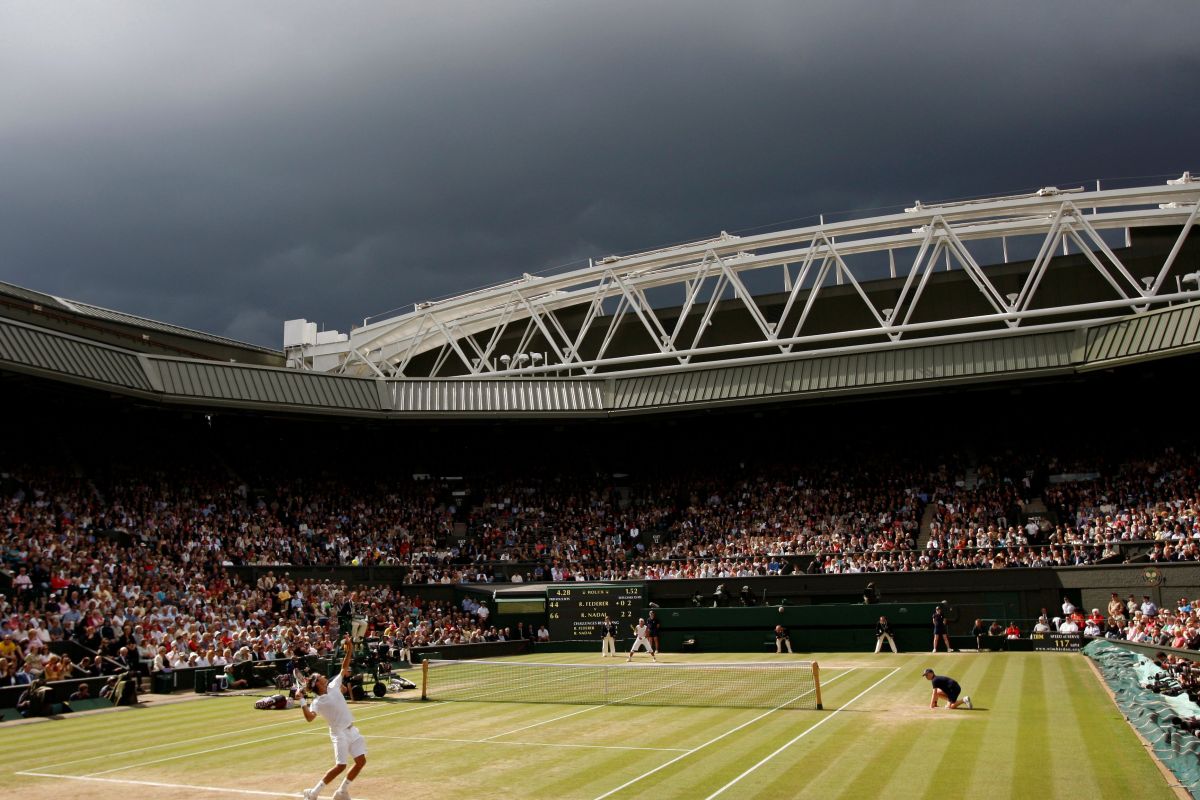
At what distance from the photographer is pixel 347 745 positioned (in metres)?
13.1

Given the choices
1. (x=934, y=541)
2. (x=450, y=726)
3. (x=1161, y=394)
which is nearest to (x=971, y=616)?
(x=934, y=541)

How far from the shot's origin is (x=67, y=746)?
62.3 feet

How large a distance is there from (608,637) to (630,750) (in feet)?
64.2

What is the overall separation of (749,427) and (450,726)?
109 feet

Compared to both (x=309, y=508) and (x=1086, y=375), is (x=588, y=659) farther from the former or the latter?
(x=1086, y=375)

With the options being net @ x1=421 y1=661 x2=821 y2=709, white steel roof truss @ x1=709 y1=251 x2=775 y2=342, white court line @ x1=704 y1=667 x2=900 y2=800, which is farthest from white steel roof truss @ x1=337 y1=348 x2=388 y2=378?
white court line @ x1=704 y1=667 x2=900 y2=800

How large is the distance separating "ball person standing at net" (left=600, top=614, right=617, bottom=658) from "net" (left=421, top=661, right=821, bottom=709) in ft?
12.7

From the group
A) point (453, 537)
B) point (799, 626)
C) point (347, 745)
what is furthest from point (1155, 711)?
point (453, 537)

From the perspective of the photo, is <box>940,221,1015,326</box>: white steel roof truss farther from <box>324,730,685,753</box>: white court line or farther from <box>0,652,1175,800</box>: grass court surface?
<box>324,730,685,753</box>: white court line

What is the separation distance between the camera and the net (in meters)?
23.2

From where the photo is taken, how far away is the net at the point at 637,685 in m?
23.2

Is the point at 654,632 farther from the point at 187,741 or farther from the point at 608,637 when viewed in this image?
the point at 187,741

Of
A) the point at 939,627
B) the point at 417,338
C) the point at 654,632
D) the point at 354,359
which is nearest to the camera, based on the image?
the point at 939,627

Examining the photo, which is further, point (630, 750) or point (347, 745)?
point (630, 750)
